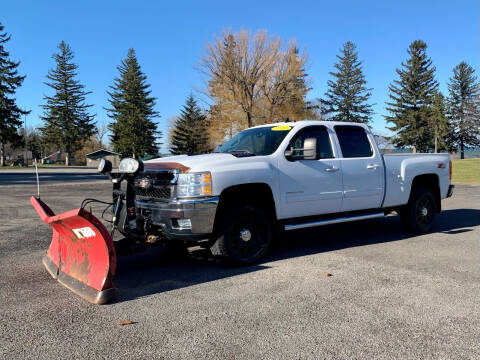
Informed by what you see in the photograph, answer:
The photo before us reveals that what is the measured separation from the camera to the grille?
508 cm

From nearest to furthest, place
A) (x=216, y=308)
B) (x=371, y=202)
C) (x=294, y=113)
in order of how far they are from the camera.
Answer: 1. (x=216, y=308)
2. (x=371, y=202)
3. (x=294, y=113)

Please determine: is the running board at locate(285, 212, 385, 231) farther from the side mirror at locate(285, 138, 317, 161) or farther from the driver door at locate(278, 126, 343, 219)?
the side mirror at locate(285, 138, 317, 161)

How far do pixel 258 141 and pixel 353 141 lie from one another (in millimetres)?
1659

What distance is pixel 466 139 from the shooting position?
240 ft

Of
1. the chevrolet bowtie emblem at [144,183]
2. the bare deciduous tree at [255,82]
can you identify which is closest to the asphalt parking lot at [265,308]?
the chevrolet bowtie emblem at [144,183]

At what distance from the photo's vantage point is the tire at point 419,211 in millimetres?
7383

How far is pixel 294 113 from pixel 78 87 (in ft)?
172

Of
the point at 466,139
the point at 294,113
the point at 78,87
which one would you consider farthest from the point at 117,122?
the point at 466,139

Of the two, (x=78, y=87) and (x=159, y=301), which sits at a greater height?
(x=78, y=87)

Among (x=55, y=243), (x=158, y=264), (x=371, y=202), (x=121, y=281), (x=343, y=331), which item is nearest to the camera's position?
(x=343, y=331)

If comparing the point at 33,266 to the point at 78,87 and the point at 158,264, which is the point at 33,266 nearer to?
the point at 158,264

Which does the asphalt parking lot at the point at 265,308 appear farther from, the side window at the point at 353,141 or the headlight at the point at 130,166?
the side window at the point at 353,141

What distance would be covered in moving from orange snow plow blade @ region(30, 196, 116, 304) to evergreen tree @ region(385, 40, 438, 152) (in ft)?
221

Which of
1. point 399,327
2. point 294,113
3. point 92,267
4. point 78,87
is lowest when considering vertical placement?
point 399,327
